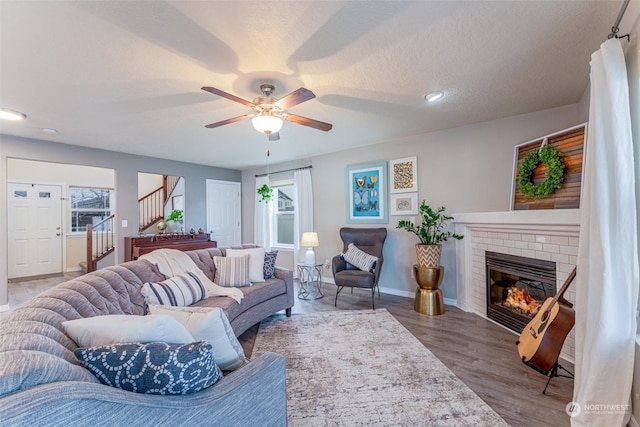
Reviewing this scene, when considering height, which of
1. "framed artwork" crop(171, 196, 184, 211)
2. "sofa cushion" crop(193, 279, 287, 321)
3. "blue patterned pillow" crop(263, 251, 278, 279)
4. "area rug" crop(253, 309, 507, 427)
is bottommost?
"area rug" crop(253, 309, 507, 427)

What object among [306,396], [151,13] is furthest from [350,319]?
[151,13]

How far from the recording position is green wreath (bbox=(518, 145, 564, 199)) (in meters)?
2.52

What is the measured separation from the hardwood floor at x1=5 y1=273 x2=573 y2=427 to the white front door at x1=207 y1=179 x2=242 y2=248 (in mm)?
3198

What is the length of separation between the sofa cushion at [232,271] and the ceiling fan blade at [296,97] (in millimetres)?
1841

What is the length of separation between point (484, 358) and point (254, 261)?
2.50 meters

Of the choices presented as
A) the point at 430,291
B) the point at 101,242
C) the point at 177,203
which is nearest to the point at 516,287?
the point at 430,291

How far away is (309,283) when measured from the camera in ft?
16.4

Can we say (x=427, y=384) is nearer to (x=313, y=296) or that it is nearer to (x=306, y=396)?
(x=306, y=396)

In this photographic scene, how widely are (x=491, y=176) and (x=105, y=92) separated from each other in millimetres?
4282

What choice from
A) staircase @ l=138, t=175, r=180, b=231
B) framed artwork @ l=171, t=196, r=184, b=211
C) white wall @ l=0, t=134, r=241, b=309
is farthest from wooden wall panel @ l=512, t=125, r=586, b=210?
staircase @ l=138, t=175, r=180, b=231

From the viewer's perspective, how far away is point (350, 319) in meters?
3.26

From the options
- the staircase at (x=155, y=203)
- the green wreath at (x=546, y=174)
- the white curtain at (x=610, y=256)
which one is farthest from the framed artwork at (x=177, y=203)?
the white curtain at (x=610, y=256)

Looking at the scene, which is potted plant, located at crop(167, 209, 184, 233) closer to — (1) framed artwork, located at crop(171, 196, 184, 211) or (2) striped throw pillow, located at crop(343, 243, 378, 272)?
(1) framed artwork, located at crop(171, 196, 184, 211)

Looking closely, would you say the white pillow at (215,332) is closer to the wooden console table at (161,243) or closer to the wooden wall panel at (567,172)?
the wooden wall panel at (567,172)
